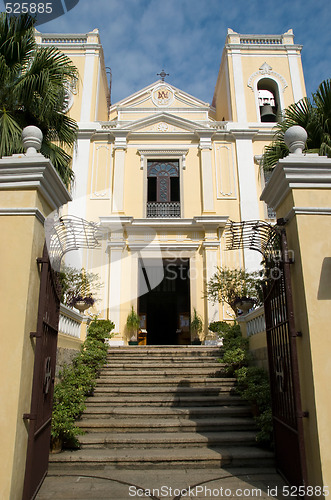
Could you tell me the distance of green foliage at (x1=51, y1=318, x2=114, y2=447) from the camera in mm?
4801

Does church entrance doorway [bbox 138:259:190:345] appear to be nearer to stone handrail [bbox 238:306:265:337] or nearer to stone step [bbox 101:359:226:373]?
stone step [bbox 101:359:226:373]

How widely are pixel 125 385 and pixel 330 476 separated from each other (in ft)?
14.5

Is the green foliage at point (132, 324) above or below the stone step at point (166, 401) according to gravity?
above

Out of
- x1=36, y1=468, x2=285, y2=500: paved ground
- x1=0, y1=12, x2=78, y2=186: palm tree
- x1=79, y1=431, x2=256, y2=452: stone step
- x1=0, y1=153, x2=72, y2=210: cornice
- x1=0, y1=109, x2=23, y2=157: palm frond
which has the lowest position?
x1=36, y1=468, x2=285, y2=500: paved ground

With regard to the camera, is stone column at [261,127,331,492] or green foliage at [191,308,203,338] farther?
green foliage at [191,308,203,338]

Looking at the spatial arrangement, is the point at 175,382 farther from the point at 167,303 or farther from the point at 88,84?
the point at 88,84

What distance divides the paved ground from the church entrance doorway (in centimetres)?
832

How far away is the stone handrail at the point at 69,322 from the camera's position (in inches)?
247

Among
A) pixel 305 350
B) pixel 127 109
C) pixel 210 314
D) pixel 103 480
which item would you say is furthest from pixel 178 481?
pixel 127 109

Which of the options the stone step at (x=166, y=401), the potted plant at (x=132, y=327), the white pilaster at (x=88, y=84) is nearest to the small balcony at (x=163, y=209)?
the potted plant at (x=132, y=327)

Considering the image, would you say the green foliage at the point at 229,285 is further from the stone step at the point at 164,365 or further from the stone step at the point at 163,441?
the stone step at the point at 163,441

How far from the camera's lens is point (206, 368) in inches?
303

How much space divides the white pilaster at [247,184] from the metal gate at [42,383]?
8.78 metres

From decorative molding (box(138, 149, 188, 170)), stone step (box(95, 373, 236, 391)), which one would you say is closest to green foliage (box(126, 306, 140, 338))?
stone step (box(95, 373, 236, 391))
